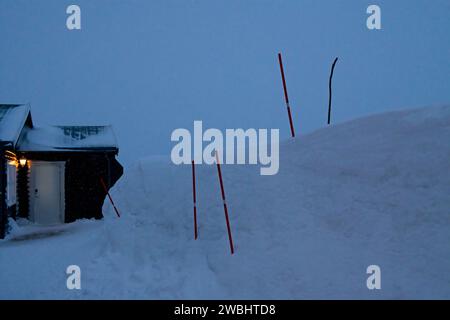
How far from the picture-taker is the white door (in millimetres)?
14930

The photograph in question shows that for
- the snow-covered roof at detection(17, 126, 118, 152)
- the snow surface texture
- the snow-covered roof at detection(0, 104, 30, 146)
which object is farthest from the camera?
the snow-covered roof at detection(17, 126, 118, 152)

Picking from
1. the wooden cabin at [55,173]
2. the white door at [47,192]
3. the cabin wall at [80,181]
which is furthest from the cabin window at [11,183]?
the white door at [47,192]

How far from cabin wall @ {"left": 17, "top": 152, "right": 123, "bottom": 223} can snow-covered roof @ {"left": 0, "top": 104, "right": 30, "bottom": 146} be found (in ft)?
5.66

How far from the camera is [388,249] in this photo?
5254 millimetres

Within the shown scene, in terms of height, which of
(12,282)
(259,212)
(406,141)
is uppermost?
(406,141)

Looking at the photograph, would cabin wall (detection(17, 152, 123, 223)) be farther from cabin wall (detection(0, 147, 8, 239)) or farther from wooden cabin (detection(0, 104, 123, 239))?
cabin wall (detection(0, 147, 8, 239))

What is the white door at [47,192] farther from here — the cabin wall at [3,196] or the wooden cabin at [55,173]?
the cabin wall at [3,196]

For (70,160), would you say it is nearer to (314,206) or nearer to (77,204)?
(77,204)

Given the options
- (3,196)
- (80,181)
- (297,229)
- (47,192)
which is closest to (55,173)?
(47,192)

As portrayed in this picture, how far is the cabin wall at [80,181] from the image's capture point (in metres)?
15.0

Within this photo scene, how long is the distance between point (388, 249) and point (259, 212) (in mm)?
2228

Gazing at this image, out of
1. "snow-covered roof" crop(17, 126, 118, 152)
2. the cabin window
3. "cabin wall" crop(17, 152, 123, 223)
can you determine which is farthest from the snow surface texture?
"snow-covered roof" crop(17, 126, 118, 152)

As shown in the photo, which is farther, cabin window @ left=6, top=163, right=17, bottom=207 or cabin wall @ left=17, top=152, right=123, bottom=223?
cabin wall @ left=17, top=152, right=123, bottom=223
